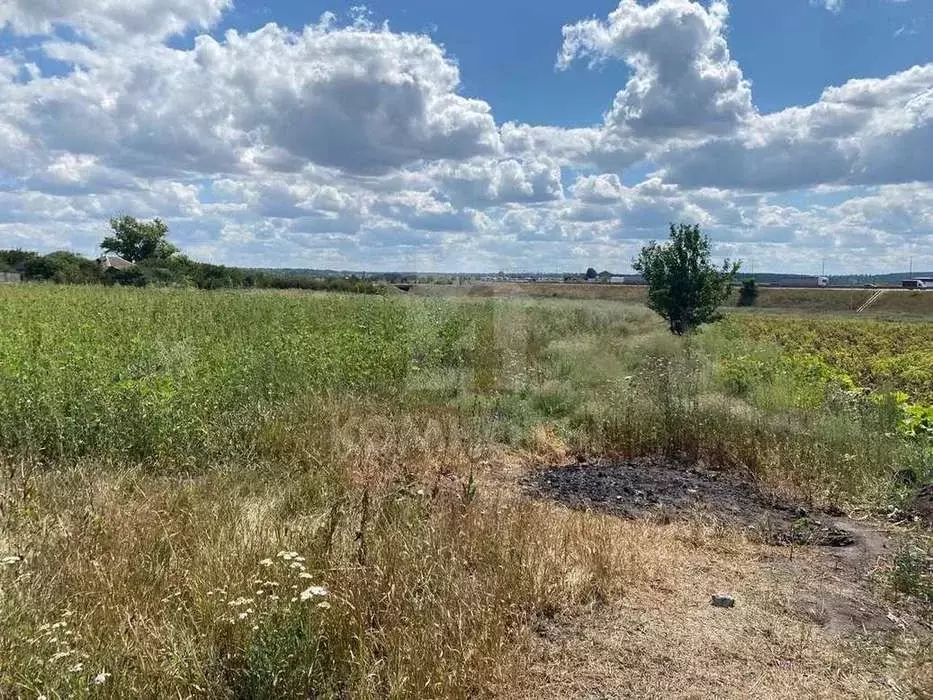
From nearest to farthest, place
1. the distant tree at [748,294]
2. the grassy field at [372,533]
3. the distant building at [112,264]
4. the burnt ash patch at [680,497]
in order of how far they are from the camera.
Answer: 1. the grassy field at [372,533]
2. the burnt ash patch at [680,497]
3. the distant building at [112,264]
4. the distant tree at [748,294]

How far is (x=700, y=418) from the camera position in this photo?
6703 mm

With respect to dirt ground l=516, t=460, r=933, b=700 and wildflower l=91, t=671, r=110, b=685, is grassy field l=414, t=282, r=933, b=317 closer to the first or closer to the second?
dirt ground l=516, t=460, r=933, b=700

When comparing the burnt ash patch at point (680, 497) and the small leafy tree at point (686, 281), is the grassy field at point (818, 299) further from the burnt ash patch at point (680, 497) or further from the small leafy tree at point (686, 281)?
the burnt ash patch at point (680, 497)

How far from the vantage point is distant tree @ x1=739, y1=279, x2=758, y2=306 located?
2192 inches

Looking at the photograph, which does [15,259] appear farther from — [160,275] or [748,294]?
[748,294]

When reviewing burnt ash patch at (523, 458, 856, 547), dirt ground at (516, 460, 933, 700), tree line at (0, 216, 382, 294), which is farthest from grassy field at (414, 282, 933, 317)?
dirt ground at (516, 460, 933, 700)

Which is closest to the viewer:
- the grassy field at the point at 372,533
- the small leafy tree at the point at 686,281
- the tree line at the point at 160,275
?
the grassy field at the point at 372,533

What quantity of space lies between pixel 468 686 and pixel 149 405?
3471mm

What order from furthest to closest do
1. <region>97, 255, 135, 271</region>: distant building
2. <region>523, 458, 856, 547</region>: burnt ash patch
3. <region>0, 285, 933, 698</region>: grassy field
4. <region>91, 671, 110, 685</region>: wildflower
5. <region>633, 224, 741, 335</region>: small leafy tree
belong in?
<region>97, 255, 135, 271</region>: distant building < <region>633, 224, 741, 335</region>: small leafy tree < <region>523, 458, 856, 547</region>: burnt ash patch < <region>0, 285, 933, 698</region>: grassy field < <region>91, 671, 110, 685</region>: wildflower

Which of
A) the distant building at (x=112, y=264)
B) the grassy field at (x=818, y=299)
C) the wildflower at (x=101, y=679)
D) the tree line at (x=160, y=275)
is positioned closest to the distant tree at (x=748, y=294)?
the grassy field at (x=818, y=299)

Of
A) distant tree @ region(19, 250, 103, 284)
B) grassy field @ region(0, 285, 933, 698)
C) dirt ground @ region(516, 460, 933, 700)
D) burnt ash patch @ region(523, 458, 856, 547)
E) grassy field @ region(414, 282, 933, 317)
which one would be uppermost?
distant tree @ region(19, 250, 103, 284)

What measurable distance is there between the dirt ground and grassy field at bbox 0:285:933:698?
0.05 feet

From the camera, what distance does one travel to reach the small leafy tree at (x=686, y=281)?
1684cm

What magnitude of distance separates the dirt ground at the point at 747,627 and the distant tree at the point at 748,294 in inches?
2186
